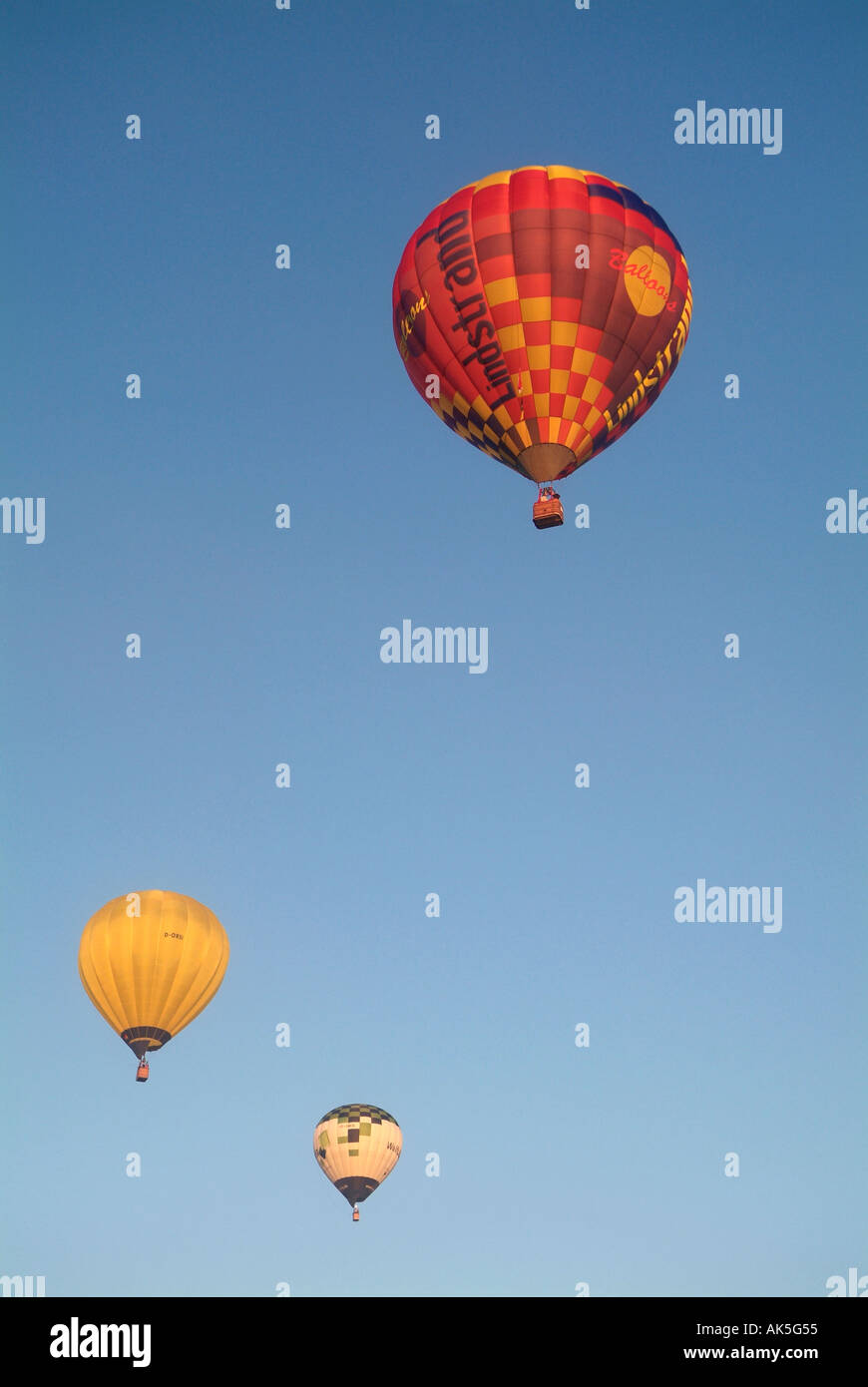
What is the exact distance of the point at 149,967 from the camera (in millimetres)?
34188

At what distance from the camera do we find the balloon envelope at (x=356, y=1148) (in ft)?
132

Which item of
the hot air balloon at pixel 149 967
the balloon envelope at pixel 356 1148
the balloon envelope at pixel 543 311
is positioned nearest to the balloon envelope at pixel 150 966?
the hot air balloon at pixel 149 967

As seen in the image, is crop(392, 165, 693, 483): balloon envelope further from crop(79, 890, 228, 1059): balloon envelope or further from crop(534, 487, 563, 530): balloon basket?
crop(79, 890, 228, 1059): balloon envelope

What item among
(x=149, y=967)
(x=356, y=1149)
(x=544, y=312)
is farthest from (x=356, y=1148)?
(x=544, y=312)

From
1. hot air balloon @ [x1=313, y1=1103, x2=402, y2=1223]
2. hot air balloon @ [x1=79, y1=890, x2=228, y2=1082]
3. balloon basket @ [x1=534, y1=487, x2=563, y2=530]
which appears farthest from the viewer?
hot air balloon @ [x1=313, y1=1103, x2=402, y2=1223]

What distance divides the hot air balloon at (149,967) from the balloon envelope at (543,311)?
12.3m

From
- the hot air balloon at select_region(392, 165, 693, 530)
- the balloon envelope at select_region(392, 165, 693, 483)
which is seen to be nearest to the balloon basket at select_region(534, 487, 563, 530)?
the hot air balloon at select_region(392, 165, 693, 530)

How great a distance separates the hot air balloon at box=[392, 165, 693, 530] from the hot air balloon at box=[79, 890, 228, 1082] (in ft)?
40.6

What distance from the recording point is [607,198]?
94.4ft

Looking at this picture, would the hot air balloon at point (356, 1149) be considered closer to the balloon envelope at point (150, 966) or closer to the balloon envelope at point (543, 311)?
the balloon envelope at point (150, 966)

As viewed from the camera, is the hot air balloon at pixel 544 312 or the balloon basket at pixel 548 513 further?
the hot air balloon at pixel 544 312

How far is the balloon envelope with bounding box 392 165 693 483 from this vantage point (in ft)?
92.2

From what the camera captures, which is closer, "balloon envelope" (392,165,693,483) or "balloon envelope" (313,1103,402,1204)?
"balloon envelope" (392,165,693,483)
